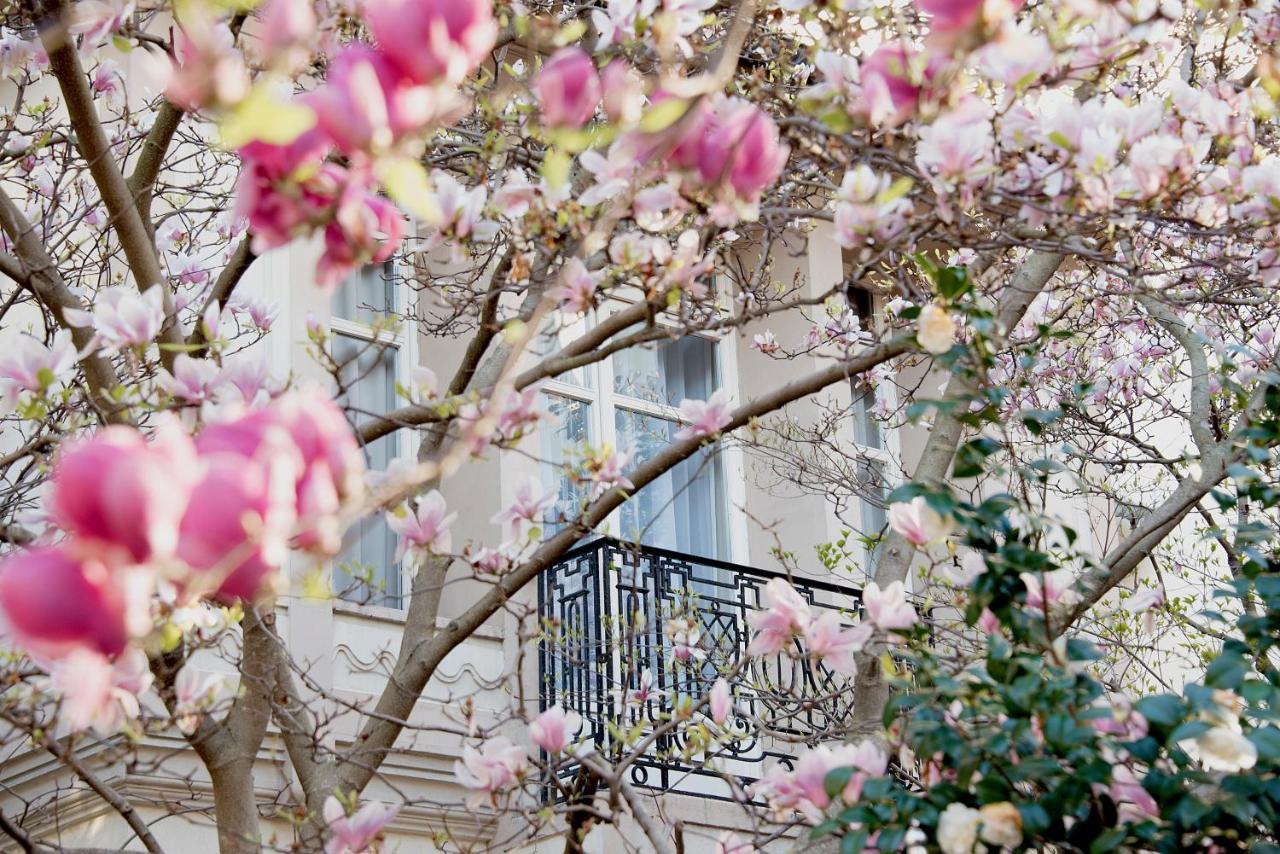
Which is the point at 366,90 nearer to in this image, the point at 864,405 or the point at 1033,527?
the point at 1033,527

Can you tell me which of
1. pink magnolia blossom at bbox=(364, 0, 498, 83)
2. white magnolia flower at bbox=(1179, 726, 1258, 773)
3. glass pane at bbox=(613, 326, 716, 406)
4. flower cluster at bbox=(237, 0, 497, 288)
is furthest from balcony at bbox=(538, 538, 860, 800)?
pink magnolia blossom at bbox=(364, 0, 498, 83)

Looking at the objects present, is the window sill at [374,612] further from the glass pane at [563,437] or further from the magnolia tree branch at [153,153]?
the magnolia tree branch at [153,153]

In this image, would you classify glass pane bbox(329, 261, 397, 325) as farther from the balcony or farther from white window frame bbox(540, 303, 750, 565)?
the balcony

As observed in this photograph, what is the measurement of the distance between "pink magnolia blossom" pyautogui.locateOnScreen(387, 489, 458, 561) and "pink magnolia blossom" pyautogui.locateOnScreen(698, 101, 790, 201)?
60.0 inches

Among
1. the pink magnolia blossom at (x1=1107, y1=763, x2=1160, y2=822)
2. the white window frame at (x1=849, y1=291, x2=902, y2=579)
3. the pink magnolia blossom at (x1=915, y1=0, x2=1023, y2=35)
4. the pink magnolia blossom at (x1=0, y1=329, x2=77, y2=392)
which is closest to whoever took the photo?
the pink magnolia blossom at (x1=915, y1=0, x2=1023, y2=35)

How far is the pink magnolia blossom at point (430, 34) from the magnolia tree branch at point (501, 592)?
88.2 inches

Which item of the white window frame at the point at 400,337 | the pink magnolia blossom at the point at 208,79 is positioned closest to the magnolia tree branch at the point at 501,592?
the pink magnolia blossom at the point at 208,79

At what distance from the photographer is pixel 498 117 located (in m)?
3.63

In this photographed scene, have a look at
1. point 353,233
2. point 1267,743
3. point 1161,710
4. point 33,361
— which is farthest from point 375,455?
point 353,233

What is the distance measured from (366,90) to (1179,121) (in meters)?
2.84

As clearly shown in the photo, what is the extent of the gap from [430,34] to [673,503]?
7.53 meters

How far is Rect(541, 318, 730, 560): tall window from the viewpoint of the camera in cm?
849

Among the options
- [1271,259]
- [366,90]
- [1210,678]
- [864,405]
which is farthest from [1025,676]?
[864,405]

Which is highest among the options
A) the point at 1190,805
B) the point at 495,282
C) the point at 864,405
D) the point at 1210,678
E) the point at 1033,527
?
the point at 864,405
